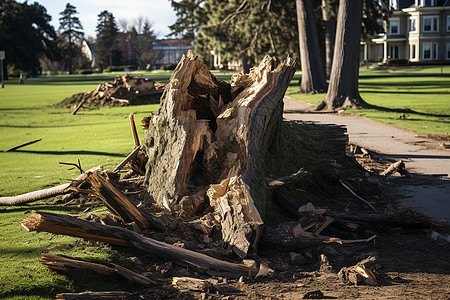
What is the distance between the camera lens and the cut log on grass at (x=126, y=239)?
4.58 m

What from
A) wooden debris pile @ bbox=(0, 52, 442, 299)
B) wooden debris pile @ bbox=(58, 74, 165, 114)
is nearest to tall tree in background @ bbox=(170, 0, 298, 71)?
wooden debris pile @ bbox=(58, 74, 165, 114)

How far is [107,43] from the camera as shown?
390 feet

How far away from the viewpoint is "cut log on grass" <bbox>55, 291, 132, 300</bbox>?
3.84 meters

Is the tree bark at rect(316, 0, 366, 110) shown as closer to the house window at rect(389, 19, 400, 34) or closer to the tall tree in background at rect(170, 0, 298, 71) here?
the tall tree in background at rect(170, 0, 298, 71)

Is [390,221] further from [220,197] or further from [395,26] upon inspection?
[395,26]

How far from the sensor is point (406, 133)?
47.4ft

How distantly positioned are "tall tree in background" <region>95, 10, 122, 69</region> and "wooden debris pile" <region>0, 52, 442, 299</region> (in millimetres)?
113537

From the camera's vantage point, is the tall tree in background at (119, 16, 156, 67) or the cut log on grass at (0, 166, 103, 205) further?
the tall tree in background at (119, 16, 156, 67)

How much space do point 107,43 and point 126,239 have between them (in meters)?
119

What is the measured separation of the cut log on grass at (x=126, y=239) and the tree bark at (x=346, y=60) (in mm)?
17669

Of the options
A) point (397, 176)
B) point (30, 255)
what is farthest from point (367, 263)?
point (397, 176)

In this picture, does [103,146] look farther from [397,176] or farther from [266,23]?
[266,23]

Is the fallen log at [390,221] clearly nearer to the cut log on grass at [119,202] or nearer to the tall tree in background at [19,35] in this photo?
the cut log on grass at [119,202]

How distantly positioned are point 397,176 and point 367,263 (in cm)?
477
